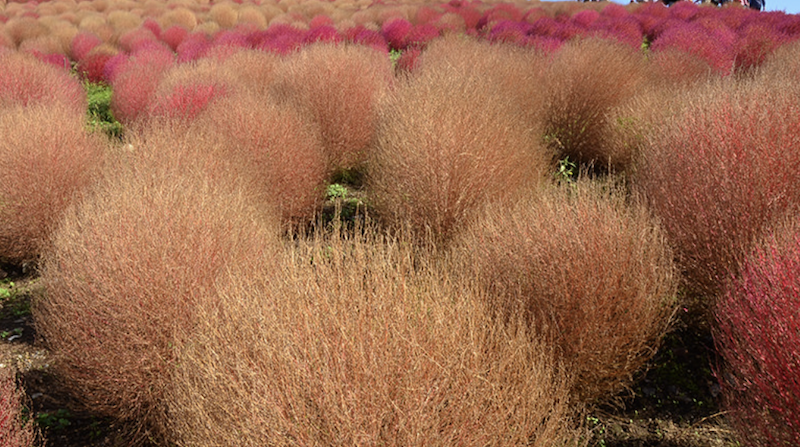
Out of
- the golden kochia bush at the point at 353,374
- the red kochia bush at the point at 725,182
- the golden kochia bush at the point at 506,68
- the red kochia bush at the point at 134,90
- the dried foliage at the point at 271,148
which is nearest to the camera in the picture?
the golden kochia bush at the point at 353,374

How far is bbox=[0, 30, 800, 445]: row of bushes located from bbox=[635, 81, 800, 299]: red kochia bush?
2 cm

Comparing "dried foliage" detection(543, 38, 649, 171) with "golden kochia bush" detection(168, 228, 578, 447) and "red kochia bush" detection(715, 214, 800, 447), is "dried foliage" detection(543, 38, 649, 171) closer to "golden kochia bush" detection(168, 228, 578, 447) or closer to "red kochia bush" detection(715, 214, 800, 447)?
"red kochia bush" detection(715, 214, 800, 447)

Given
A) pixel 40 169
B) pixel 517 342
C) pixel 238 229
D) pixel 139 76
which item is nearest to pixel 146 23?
pixel 139 76

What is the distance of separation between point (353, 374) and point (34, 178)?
4915 millimetres

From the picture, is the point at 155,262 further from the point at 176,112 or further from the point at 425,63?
the point at 425,63

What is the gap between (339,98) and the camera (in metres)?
7.47

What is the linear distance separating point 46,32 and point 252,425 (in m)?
18.9

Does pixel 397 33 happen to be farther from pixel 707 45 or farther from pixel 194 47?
pixel 707 45

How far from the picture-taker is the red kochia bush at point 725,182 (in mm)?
3740

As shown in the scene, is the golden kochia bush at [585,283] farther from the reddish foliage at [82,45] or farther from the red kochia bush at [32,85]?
the reddish foliage at [82,45]

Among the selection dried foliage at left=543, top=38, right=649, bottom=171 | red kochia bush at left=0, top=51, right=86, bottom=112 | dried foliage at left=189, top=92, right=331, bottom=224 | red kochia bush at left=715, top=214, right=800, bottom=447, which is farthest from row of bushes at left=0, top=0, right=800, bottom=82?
red kochia bush at left=715, top=214, right=800, bottom=447

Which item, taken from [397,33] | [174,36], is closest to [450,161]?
[397,33]

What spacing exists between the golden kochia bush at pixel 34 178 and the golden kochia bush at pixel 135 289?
215 centimetres

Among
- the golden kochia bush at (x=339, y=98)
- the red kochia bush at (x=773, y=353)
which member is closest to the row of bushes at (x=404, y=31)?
→ the golden kochia bush at (x=339, y=98)
